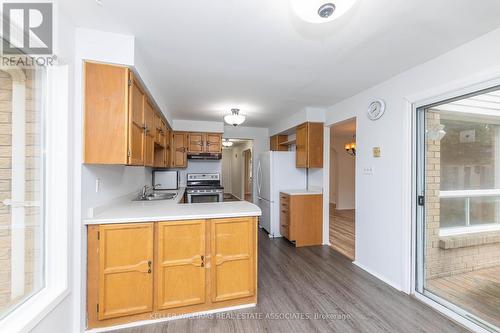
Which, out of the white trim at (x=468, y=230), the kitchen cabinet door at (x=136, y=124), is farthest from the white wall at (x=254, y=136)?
the white trim at (x=468, y=230)

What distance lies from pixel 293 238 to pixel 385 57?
2.92 meters

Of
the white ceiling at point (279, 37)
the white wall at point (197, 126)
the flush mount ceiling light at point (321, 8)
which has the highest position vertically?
→ the white ceiling at point (279, 37)

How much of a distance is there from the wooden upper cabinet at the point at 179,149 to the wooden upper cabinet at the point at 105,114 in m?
2.85

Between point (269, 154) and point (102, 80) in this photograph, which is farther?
point (269, 154)

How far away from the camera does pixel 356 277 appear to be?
8.88 feet

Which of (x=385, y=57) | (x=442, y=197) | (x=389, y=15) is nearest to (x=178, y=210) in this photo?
(x=389, y=15)

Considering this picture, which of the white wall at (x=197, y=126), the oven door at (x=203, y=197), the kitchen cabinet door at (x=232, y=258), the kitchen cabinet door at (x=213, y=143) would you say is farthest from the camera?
the kitchen cabinet door at (x=213, y=143)

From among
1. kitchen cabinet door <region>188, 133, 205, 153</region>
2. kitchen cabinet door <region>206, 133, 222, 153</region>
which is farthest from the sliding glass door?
kitchen cabinet door <region>188, 133, 205, 153</region>

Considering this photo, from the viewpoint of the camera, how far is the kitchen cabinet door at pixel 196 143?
477 cm

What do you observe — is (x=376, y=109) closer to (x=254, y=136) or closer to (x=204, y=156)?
(x=254, y=136)

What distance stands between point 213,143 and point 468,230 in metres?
4.16

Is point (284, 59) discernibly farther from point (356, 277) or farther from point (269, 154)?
point (356, 277)

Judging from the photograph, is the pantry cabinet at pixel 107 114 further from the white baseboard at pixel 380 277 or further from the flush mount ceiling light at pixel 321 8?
the white baseboard at pixel 380 277

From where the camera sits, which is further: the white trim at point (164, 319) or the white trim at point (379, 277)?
the white trim at point (379, 277)
